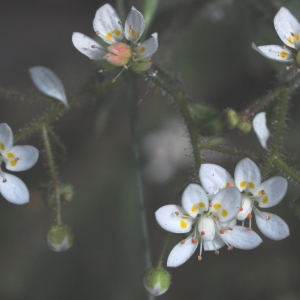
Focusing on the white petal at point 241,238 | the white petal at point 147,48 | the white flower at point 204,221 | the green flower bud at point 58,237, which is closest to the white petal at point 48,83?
the white petal at point 147,48

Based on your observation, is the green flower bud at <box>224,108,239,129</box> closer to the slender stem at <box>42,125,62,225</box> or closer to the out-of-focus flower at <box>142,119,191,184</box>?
the slender stem at <box>42,125,62,225</box>

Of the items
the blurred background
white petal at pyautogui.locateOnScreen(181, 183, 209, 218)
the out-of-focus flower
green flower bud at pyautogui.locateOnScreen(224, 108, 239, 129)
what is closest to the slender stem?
white petal at pyautogui.locateOnScreen(181, 183, 209, 218)

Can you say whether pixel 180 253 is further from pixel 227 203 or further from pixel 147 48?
pixel 147 48

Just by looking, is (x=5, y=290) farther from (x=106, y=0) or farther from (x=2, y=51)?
(x=106, y=0)

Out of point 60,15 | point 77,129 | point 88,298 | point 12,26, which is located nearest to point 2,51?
point 12,26

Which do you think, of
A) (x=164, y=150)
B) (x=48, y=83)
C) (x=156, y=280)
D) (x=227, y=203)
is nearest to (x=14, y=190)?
(x=48, y=83)
